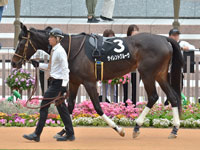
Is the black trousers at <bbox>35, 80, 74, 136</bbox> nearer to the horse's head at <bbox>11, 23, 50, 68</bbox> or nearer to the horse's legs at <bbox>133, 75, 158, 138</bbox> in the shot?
the horse's head at <bbox>11, 23, 50, 68</bbox>

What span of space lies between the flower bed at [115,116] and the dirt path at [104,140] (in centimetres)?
31

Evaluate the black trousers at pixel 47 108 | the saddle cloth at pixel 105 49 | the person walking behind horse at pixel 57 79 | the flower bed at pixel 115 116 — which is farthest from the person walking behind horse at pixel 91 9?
the black trousers at pixel 47 108

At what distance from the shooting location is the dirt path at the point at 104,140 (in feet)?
31.2

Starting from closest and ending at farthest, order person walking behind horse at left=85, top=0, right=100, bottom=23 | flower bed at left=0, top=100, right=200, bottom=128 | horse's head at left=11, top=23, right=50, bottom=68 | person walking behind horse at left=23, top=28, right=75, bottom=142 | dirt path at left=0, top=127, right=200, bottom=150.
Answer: dirt path at left=0, top=127, right=200, bottom=150, person walking behind horse at left=23, top=28, right=75, bottom=142, horse's head at left=11, top=23, right=50, bottom=68, flower bed at left=0, top=100, right=200, bottom=128, person walking behind horse at left=85, top=0, right=100, bottom=23

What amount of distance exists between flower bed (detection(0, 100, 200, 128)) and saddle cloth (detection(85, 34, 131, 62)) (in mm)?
1730

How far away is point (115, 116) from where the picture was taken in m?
12.0

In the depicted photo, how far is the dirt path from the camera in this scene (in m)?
9.50

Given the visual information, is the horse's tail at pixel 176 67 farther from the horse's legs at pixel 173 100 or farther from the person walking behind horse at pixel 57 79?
the person walking behind horse at pixel 57 79

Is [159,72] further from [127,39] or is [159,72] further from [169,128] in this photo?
[169,128]

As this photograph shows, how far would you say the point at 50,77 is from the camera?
10.1 meters

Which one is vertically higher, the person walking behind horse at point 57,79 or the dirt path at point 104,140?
the person walking behind horse at point 57,79

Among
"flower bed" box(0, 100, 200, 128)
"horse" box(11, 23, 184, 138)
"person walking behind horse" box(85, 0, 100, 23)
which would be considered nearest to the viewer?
"horse" box(11, 23, 184, 138)

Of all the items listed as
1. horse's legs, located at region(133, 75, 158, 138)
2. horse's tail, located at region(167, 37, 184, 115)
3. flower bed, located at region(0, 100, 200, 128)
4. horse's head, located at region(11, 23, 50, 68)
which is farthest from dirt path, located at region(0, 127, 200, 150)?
horse's head, located at region(11, 23, 50, 68)

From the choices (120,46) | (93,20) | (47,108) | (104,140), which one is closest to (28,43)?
(47,108)
